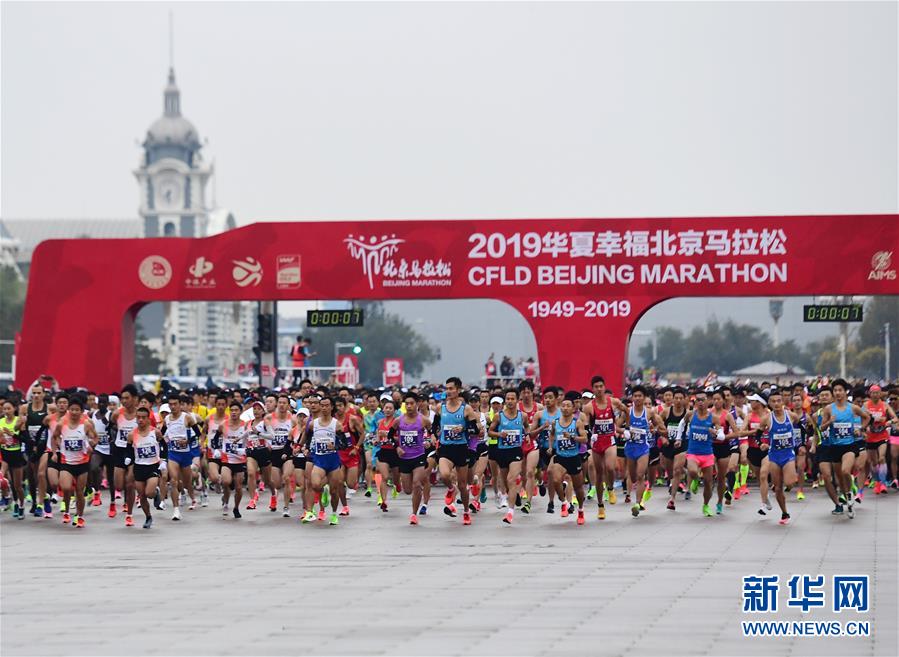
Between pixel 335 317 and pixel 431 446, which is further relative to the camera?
pixel 335 317

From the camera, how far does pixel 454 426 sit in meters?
22.9

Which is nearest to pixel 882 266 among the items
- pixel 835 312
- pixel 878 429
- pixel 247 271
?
pixel 835 312

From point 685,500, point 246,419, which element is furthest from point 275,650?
point 685,500

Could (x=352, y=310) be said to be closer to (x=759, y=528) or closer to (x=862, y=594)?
(x=759, y=528)

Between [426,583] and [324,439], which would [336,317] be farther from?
[426,583]

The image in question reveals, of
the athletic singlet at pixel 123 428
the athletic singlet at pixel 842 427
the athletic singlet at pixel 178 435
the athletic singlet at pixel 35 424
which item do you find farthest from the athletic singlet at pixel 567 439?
the athletic singlet at pixel 35 424

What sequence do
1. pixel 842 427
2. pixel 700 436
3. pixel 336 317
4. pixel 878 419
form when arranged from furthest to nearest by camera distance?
pixel 336 317, pixel 878 419, pixel 700 436, pixel 842 427

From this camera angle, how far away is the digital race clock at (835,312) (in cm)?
3784

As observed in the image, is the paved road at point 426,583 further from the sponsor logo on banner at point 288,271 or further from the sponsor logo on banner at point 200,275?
the sponsor logo on banner at point 200,275

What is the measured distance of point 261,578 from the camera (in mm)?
15898

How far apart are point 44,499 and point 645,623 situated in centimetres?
1405

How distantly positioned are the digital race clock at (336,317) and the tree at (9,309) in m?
74.9

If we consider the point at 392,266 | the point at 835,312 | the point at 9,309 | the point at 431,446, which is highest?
the point at 9,309

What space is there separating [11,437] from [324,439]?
16.1 ft
